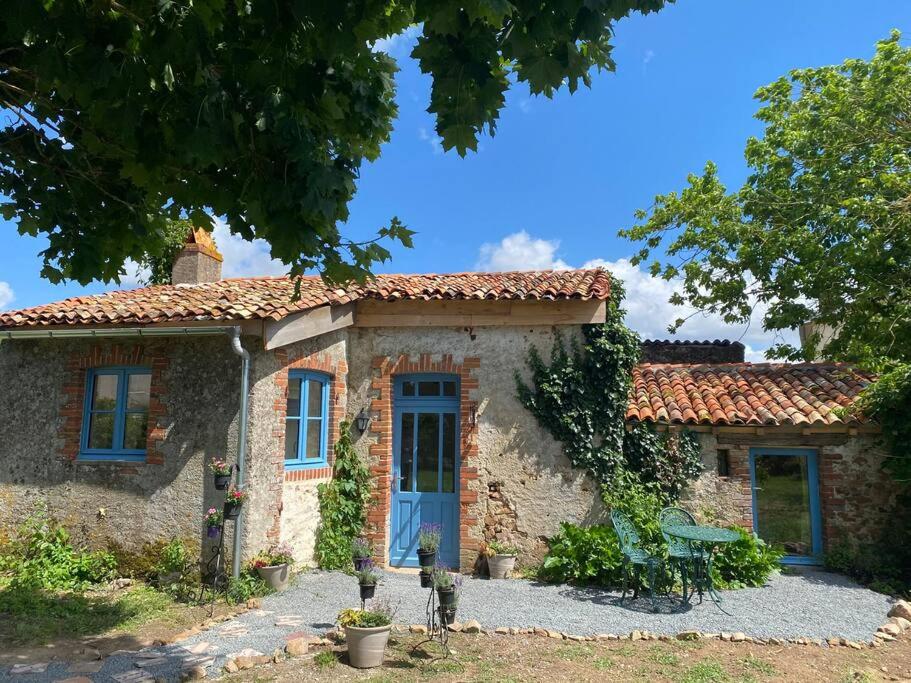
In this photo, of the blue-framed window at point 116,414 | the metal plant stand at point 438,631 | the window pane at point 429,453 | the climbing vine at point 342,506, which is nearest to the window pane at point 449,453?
the window pane at point 429,453

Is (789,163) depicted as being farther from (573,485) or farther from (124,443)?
(124,443)

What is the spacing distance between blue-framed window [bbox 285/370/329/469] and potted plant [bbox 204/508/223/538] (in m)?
1.11

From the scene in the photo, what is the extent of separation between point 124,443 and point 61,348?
164 cm

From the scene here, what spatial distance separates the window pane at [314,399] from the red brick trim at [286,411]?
0.16 m

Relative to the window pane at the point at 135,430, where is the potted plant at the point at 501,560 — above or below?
below

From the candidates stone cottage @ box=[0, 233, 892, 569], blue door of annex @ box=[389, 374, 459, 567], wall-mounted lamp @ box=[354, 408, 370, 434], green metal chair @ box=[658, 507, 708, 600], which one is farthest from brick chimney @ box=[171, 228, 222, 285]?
green metal chair @ box=[658, 507, 708, 600]

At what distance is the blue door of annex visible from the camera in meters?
8.21

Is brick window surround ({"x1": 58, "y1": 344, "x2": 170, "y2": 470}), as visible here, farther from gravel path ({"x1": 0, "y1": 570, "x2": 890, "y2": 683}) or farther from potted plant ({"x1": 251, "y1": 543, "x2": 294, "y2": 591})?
gravel path ({"x1": 0, "y1": 570, "x2": 890, "y2": 683})

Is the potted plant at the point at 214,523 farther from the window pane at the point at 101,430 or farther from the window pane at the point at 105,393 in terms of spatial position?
the window pane at the point at 105,393

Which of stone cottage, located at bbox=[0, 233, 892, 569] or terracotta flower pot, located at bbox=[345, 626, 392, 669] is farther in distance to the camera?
stone cottage, located at bbox=[0, 233, 892, 569]

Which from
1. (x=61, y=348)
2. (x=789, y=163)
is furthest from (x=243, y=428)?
(x=789, y=163)

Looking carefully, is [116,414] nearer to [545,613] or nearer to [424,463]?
[424,463]

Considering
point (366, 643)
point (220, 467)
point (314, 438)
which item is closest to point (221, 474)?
point (220, 467)

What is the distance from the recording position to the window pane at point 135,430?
7309 millimetres
